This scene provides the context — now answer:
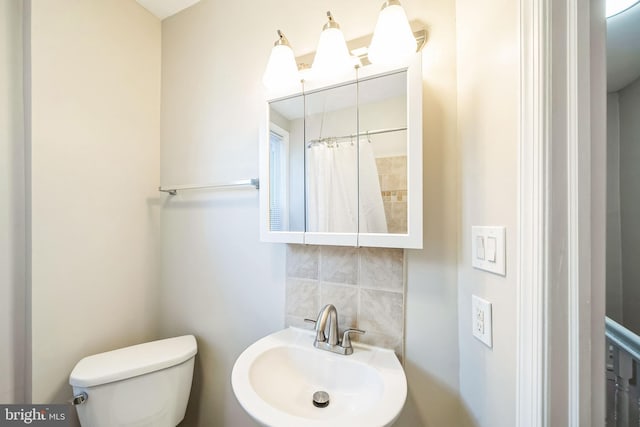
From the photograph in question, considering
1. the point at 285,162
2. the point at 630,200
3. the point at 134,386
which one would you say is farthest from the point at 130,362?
the point at 630,200

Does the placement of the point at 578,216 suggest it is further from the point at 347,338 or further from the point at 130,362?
the point at 130,362

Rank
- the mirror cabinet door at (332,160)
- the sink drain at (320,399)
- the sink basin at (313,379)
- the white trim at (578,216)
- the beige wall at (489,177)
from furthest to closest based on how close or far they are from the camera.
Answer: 1. the mirror cabinet door at (332,160)
2. the sink drain at (320,399)
3. the sink basin at (313,379)
4. the beige wall at (489,177)
5. the white trim at (578,216)

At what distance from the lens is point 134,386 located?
983 mm

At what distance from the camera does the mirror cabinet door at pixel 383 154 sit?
0.83m

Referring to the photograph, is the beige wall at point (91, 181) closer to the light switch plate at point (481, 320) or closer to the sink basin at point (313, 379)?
the sink basin at point (313, 379)

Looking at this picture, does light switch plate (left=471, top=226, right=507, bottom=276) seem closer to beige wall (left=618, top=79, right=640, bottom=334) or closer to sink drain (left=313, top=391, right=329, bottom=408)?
sink drain (left=313, top=391, right=329, bottom=408)

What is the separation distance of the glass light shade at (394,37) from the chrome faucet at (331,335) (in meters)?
0.91

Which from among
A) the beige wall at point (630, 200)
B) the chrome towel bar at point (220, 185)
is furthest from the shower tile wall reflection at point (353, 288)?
the beige wall at point (630, 200)

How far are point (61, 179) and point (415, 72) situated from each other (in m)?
1.49

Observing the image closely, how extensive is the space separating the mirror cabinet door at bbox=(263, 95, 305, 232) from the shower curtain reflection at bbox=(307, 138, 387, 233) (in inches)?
2.2

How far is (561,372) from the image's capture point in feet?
1.49

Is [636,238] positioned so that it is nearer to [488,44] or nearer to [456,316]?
[456,316]

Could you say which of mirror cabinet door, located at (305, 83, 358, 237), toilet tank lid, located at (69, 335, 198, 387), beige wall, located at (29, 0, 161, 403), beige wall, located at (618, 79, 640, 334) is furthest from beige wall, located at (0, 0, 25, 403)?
beige wall, located at (618, 79, 640, 334)

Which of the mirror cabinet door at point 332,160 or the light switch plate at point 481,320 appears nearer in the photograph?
the light switch plate at point 481,320
